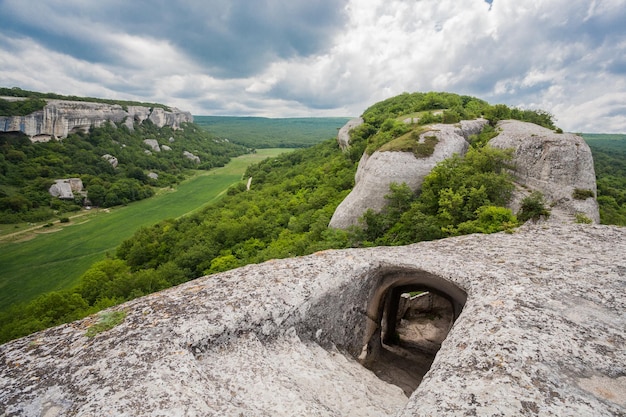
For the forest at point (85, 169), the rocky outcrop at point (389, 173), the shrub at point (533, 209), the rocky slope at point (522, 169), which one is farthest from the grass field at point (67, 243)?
the shrub at point (533, 209)

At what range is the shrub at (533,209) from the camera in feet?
53.5

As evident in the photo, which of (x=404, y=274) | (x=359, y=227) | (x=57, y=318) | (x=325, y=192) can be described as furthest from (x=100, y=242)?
(x=404, y=274)

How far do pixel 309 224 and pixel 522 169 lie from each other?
56.7ft

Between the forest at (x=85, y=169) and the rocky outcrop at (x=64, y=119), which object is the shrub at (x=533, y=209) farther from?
the rocky outcrop at (x=64, y=119)

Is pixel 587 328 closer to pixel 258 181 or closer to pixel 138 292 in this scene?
pixel 138 292

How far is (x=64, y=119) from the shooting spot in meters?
98.0

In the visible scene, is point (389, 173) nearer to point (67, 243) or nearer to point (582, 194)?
point (582, 194)

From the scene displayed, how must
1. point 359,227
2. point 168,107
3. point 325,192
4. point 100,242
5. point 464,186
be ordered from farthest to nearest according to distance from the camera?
point 168,107
point 100,242
point 325,192
point 359,227
point 464,186

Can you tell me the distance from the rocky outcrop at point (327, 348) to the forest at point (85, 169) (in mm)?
76509

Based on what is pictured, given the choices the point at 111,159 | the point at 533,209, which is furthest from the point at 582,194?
the point at 111,159

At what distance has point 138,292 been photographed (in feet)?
88.0

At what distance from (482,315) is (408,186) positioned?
51.2ft

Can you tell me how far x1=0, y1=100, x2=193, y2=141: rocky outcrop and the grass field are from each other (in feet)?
140

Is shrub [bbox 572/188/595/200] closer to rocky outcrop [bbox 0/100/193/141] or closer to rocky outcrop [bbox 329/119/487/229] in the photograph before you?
rocky outcrop [bbox 329/119/487/229]
